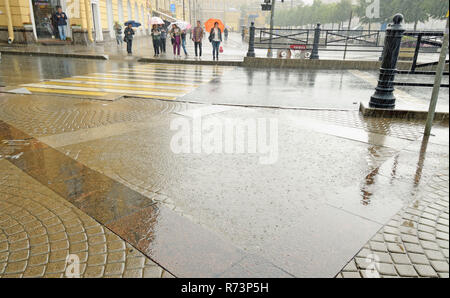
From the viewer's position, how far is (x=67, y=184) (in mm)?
3824

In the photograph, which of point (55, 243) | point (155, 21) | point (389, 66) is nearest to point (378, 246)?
point (55, 243)

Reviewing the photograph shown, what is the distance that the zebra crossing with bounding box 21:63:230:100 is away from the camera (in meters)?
9.50

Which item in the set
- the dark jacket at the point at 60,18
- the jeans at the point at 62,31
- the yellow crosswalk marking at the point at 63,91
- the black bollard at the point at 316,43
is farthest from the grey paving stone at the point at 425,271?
the jeans at the point at 62,31

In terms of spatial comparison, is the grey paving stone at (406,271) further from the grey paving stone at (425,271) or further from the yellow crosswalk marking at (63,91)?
the yellow crosswalk marking at (63,91)

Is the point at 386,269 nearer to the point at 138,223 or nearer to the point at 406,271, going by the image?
the point at 406,271

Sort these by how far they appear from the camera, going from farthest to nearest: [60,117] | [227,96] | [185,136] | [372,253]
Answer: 1. [227,96]
2. [60,117]
3. [185,136]
4. [372,253]

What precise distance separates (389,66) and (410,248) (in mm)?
5126

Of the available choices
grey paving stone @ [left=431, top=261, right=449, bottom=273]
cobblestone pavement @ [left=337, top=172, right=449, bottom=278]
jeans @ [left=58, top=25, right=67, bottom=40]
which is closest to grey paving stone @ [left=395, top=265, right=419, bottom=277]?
cobblestone pavement @ [left=337, top=172, right=449, bottom=278]

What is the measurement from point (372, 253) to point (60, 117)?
20.2ft

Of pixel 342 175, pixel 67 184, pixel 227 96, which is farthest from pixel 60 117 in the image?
pixel 342 175

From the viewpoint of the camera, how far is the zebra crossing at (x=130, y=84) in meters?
9.50

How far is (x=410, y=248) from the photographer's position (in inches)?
106

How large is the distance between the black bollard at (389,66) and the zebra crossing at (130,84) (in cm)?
482
